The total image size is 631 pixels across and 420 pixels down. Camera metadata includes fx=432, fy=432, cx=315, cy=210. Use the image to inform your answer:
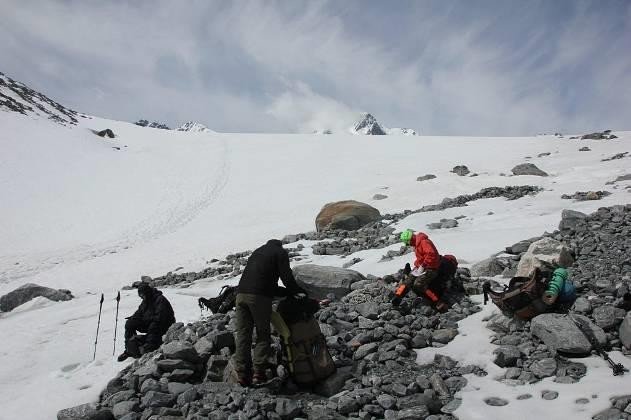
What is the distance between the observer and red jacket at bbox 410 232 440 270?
868cm

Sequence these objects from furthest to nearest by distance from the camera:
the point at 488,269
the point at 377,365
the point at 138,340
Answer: the point at 488,269 < the point at 138,340 < the point at 377,365

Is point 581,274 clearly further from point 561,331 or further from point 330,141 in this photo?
point 330,141

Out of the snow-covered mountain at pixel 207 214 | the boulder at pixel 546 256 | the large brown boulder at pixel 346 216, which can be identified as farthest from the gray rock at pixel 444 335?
the large brown boulder at pixel 346 216

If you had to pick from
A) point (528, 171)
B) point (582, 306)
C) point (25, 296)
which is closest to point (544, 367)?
point (582, 306)

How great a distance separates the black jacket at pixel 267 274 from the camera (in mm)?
6184

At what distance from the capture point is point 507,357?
6.22 metres

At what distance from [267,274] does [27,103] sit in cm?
9391

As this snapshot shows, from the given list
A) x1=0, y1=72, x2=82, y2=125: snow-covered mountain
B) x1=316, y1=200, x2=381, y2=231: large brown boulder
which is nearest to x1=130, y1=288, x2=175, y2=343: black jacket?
x1=316, y1=200, x2=381, y2=231: large brown boulder

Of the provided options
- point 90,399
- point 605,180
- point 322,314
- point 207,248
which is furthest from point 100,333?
point 605,180

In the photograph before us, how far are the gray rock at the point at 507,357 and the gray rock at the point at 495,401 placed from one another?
84 centimetres

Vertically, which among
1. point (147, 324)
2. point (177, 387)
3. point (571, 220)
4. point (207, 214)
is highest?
point (207, 214)

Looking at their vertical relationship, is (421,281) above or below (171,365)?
above

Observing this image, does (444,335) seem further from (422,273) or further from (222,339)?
(222,339)

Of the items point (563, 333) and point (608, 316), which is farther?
point (608, 316)
